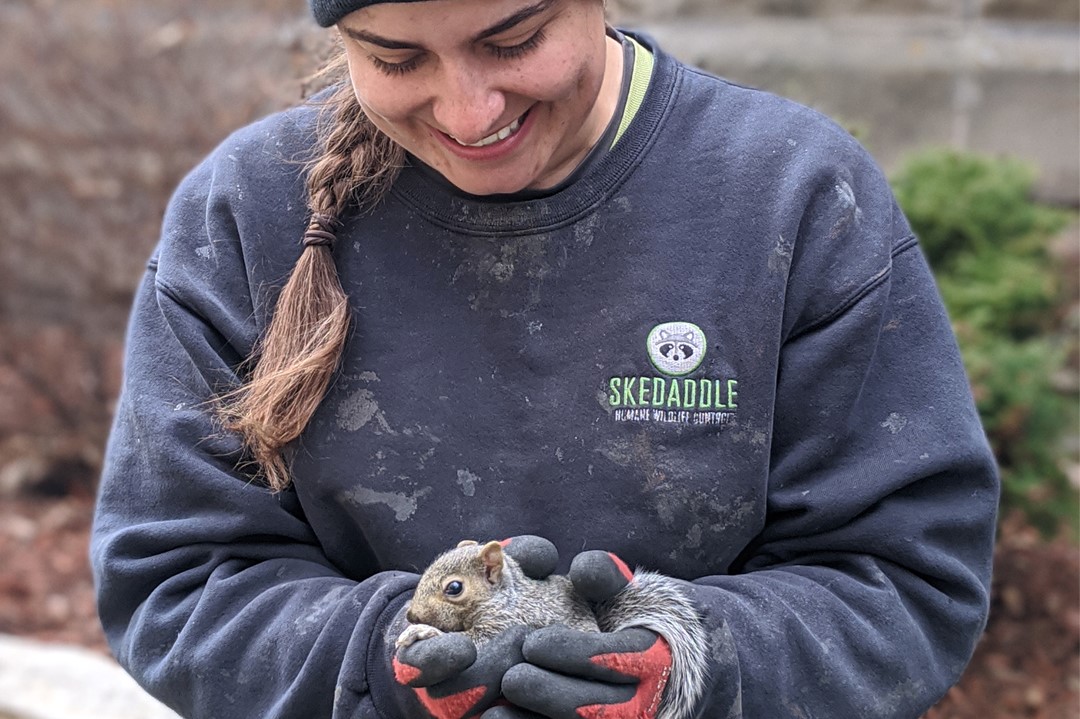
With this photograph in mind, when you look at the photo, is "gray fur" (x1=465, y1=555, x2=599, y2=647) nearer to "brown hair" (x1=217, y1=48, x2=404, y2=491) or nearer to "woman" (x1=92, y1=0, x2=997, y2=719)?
"woman" (x1=92, y1=0, x2=997, y2=719)

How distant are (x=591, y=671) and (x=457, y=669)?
0.18m

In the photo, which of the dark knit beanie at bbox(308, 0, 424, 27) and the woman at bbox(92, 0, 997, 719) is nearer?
the dark knit beanie at bbox(308, 0, 424, 27)

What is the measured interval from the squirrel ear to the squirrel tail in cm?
18

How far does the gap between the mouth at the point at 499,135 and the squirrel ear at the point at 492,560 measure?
1.90 ft

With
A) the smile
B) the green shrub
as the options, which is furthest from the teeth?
the green shrub

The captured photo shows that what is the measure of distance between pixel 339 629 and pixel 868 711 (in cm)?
81

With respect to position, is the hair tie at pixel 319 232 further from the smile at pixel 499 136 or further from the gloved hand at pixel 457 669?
the gloved hand at pixel 457 669

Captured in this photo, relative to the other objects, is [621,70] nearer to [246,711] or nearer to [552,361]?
[552,361]

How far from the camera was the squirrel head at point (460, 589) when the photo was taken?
1802 mm

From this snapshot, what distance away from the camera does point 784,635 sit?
1.90 meters

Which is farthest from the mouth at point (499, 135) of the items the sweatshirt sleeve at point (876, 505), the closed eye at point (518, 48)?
the sweatshirt sleeve at point (876, 505)

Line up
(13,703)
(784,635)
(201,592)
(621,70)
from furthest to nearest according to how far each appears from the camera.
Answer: (13,703) < (621,70) < (201,592) < (784,635)

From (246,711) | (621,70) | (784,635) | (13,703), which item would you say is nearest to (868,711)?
(784,635)

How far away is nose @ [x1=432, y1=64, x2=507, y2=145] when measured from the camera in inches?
70.4
